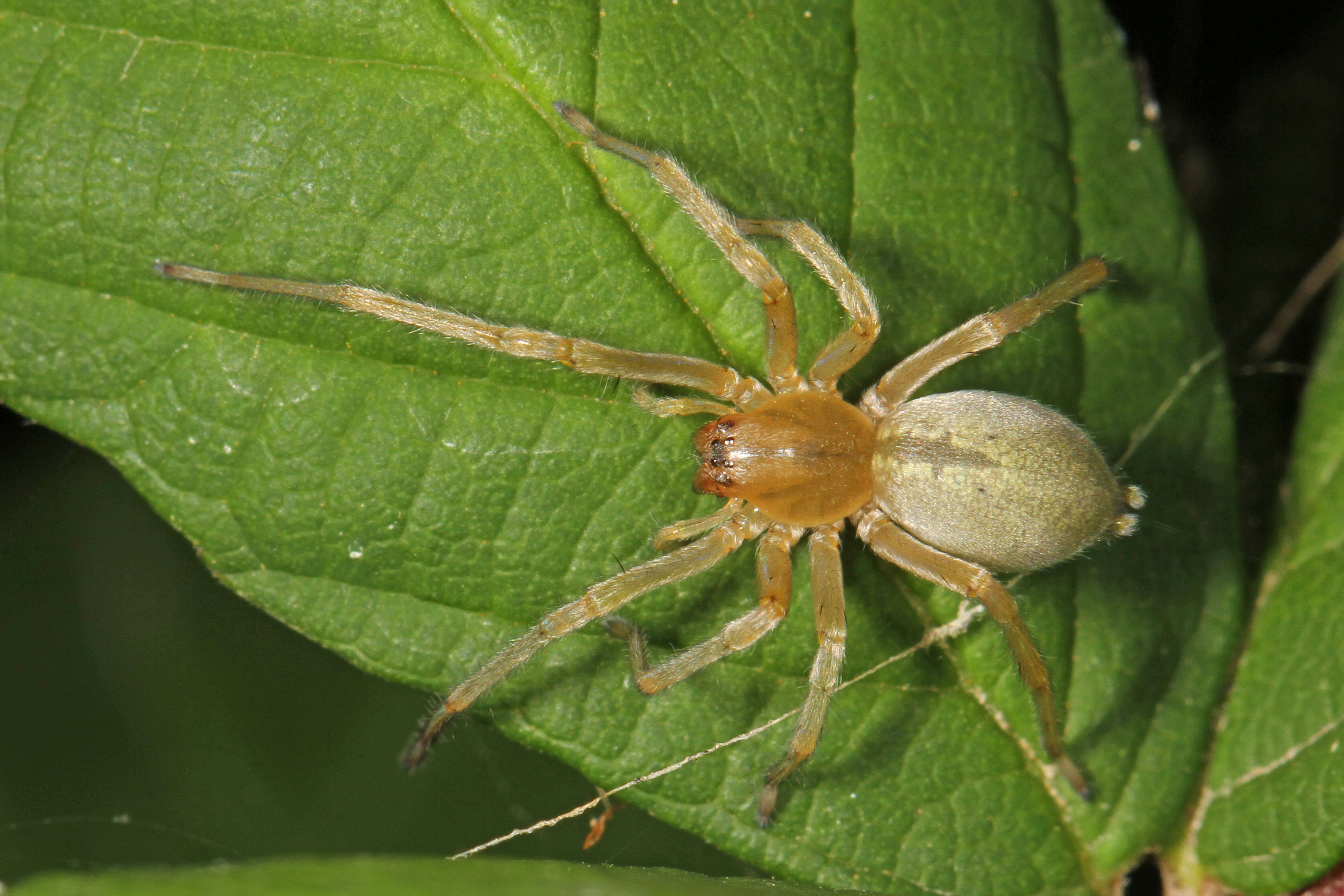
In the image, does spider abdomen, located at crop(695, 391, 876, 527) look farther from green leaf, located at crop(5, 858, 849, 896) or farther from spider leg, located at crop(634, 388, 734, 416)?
green leaf, located at crop(5, 858, 849, 896)

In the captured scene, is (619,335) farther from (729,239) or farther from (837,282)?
(837,282)

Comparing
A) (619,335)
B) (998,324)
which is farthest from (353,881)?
(998,324)

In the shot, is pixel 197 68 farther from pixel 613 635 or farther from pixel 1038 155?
pixel 1038 155

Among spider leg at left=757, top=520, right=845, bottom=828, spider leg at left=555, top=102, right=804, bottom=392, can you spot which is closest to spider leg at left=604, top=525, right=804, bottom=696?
spider leg at left=757, top=520, right=845, bottom=828

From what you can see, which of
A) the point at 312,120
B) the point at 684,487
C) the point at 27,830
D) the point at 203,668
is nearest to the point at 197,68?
the point at 312,120

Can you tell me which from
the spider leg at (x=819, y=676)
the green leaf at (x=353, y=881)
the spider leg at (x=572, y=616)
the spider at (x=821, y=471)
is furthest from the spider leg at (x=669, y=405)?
the green leaf at (x=353, y=881)
